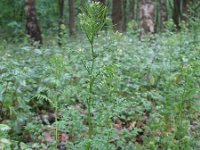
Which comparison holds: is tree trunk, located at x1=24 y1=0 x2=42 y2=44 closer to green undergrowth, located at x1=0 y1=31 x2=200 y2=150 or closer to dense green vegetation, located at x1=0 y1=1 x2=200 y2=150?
dense green vegetation, located at x1=0 y1=1 x2=200 y2=150

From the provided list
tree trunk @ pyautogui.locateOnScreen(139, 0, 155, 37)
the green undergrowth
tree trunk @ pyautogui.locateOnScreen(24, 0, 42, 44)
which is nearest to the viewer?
the green undergrowth

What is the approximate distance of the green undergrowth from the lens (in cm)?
350

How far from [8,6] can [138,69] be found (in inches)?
488

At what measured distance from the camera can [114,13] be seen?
1402 centimetres

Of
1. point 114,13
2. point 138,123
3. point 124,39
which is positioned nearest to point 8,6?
point 114,13

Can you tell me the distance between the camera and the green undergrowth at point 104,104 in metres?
3.50

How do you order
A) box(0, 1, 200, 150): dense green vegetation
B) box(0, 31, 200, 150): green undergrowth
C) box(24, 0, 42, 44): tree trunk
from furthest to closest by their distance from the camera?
1. box(24, 0, 42, 44): tree trunk
2. box(0, 31, 200, 150): green undergrowth
3. box(0, 1, 200, 150): dense green vegetation

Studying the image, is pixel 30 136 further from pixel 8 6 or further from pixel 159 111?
pixel 8 6

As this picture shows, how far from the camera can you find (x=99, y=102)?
11.8 ft

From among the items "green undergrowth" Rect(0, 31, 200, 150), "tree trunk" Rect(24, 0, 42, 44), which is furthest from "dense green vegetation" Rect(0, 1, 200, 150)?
"tree trunk" Rect(24, 0, 42, 44)

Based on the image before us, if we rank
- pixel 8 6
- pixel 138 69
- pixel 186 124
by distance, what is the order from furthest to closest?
pixel 8 6 < pixel 138 69 < pixel 186 124

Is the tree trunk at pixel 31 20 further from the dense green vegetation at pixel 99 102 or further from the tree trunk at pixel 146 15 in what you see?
the dense green vegetation at pixel 99 102

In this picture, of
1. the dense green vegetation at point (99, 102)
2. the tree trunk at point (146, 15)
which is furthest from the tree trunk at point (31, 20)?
the dense green vegetation at point (99, 102)

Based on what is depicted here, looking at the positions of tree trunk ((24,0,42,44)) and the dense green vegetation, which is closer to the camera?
the dense green vegetation
